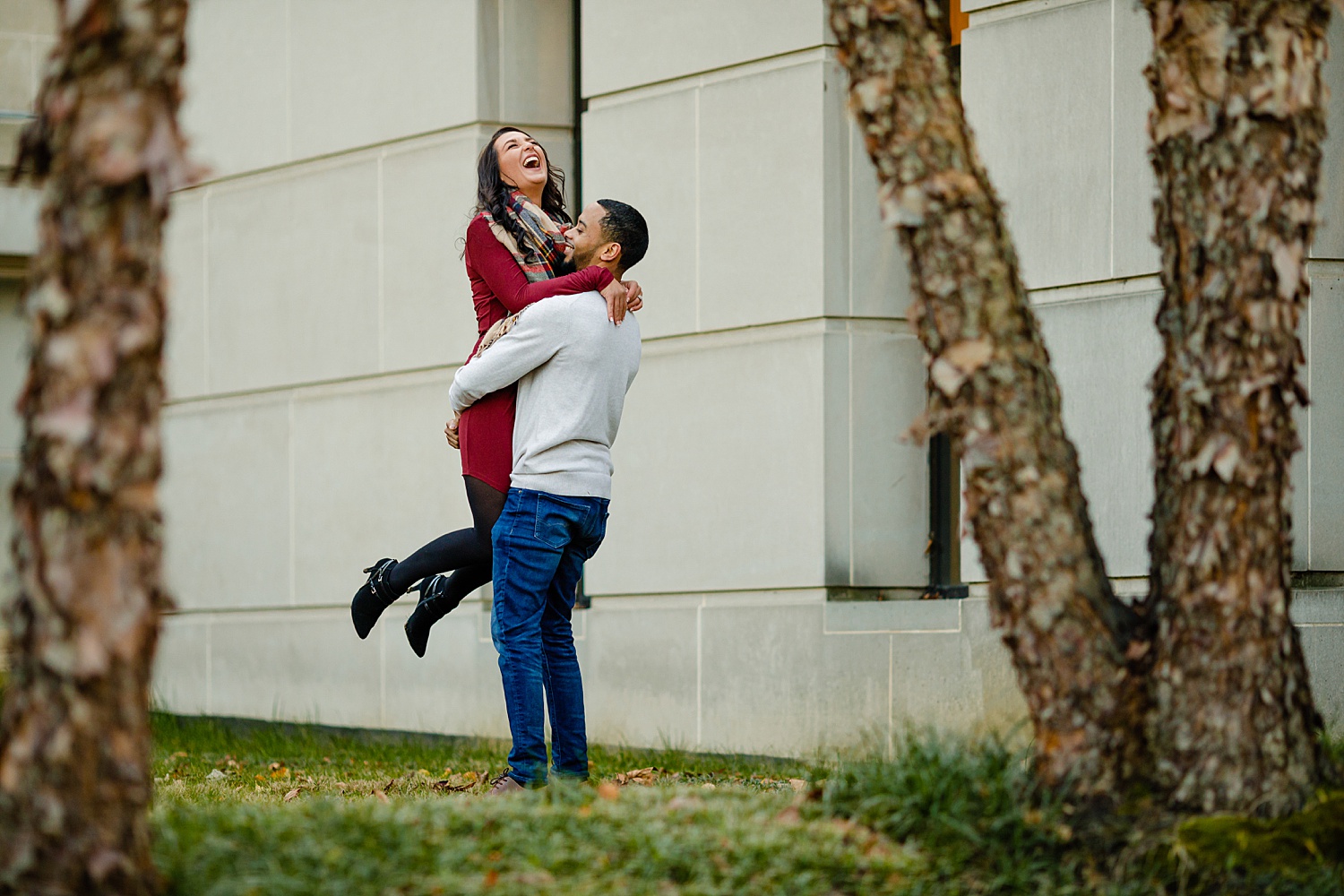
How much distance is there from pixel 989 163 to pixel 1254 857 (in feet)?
12.0

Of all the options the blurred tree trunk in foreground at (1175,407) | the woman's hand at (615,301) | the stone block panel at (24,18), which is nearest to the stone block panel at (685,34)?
the woman's hand at (615,301)

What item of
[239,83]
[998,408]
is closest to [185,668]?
[239,83]

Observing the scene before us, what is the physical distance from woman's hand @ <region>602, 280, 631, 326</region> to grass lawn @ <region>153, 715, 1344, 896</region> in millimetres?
1528

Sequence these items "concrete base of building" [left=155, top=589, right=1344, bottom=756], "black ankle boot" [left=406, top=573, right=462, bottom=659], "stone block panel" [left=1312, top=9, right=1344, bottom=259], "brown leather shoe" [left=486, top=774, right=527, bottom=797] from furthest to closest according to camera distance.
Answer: "concrete base of building" [left=155, top=589, right=1344, bottom=756] → "stone block panel" [left=1312, top=9, right=1344, bottom=259] → "black ankle boot" [left=406, top=573, right=462, bottom=659] → "brown leather shoe" [left=486, top=774, right=527, bottom=797]

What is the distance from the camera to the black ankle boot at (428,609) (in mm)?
5859

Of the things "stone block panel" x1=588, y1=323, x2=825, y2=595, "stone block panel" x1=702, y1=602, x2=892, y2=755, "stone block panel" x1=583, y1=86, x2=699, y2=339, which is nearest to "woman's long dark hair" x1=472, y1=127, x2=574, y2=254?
"stone block panel" x1=588, y1=323, x2=825, y2=595

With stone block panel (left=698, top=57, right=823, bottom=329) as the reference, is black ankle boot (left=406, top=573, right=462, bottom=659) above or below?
below

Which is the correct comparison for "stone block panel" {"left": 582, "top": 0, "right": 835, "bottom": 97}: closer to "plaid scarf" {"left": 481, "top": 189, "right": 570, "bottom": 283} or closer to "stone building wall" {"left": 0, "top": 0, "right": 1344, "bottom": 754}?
"stone building wall" {"left": 0, "top": 0, "right": 1344, "bottom": 754}

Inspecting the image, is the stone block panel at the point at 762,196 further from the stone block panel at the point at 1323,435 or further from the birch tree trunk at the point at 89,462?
the birch tree trunk at the point at 89,462

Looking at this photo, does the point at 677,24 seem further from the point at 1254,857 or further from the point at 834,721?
the point at 1254,857

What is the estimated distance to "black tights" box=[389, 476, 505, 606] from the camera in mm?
5430

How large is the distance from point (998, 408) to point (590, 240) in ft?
6.09

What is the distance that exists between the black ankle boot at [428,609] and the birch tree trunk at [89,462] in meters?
2.61

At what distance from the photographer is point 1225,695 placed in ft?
12.6
